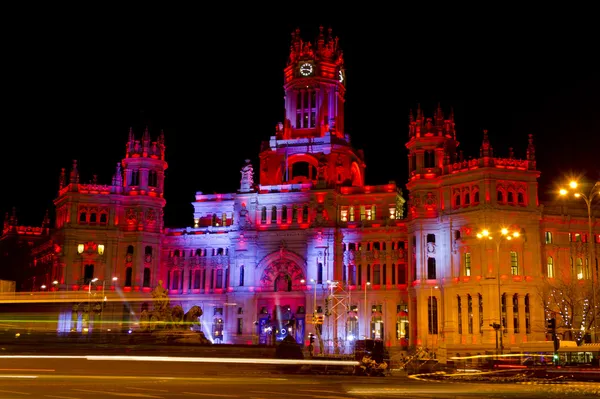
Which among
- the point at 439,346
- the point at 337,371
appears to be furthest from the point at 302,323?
the point at 337,371

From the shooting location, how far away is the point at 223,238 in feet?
391

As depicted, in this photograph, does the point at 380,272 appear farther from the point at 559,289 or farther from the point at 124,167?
the point at 124,167

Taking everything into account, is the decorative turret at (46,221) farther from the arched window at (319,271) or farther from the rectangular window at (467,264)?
the rectangular window at (467,264)

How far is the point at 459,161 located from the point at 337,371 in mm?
58621

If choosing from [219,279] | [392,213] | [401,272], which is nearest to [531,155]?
[392,213]

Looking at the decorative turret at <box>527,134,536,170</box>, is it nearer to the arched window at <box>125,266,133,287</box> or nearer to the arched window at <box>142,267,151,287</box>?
the arched window at <box>142,267,151,287</box>

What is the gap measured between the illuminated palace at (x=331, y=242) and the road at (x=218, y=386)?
168ft

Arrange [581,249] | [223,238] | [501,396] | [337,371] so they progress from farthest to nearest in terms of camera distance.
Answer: [223,238]
[581,249]
[337,371]
[501,396]

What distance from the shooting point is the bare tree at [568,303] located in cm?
9425

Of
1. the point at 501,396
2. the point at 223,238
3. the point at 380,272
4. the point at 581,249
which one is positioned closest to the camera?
the point at 501,396

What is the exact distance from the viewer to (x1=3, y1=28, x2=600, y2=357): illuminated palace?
96438mm

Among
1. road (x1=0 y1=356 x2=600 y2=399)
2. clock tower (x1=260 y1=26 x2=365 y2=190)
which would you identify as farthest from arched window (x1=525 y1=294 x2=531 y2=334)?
road (x1=0 y1=356 x2=600 y2=399)

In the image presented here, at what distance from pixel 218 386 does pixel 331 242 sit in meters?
73.3

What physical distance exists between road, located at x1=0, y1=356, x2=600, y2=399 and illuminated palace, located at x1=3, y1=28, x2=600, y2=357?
2018 inches
